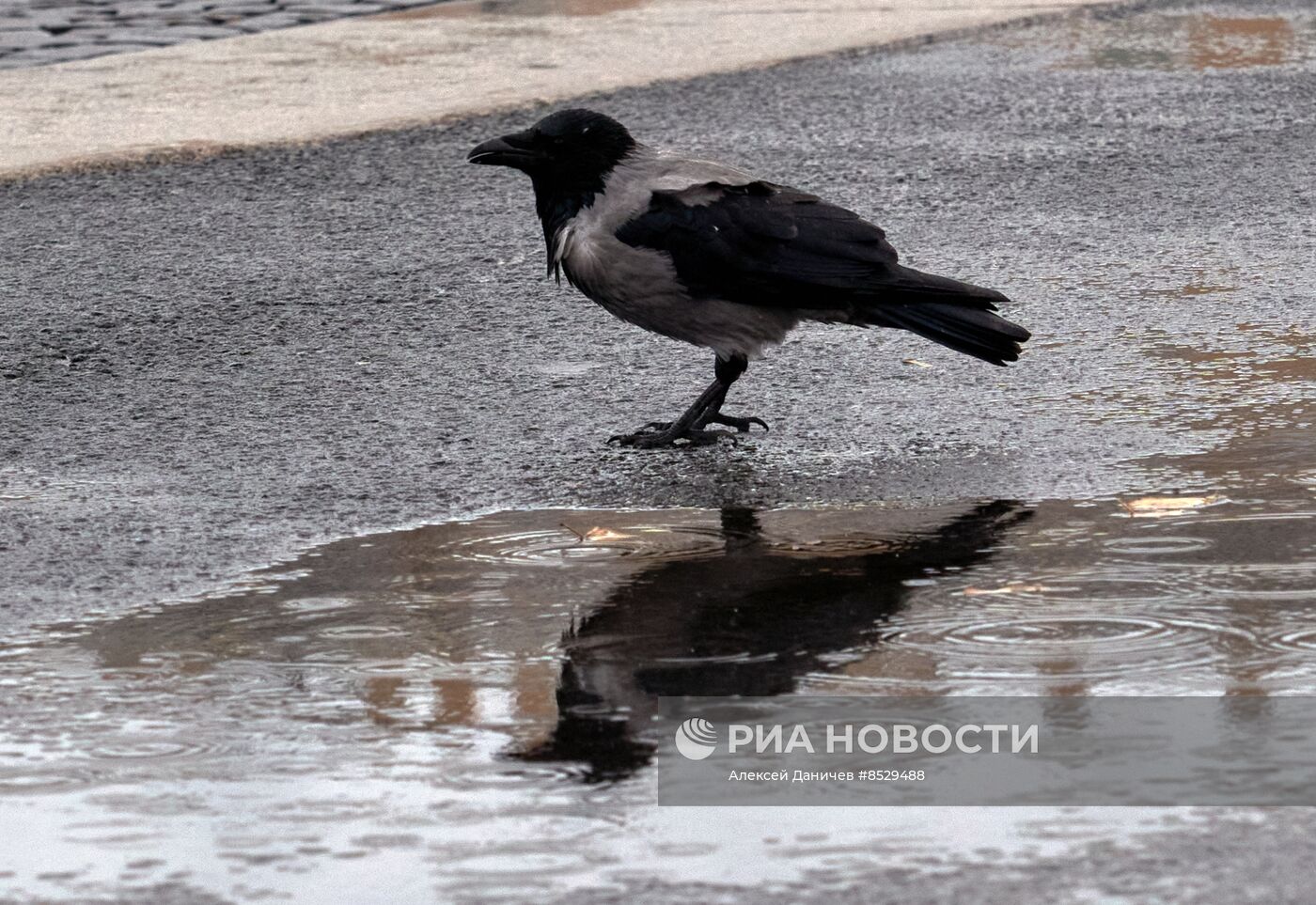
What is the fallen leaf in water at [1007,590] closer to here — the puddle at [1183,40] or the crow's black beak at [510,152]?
the crow's black beak at [510,152]

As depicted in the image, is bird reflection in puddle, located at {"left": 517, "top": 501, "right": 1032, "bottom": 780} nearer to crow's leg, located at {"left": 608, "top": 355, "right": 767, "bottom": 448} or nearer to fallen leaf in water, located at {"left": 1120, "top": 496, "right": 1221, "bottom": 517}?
fallen leaf in water, located at {"left": 1120, "top": 496, "right": 1221, "bottom": 517}

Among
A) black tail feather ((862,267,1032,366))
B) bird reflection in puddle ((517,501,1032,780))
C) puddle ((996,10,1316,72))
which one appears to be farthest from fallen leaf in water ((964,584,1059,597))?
puddle ((996,10,1316,72))

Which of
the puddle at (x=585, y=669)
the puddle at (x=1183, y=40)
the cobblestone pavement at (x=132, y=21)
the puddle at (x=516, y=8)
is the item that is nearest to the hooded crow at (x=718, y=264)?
the puddle at (x=585, y=669)

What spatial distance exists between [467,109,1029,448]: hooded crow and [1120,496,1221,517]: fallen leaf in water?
2.27ft

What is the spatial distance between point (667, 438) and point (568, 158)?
2.65 feet

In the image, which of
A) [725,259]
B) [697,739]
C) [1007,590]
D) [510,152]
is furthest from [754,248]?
[697,739]

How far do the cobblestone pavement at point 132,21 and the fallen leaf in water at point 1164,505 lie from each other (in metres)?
8.54

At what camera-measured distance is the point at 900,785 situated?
10.9ft

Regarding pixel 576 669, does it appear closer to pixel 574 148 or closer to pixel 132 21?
pixel 574 148

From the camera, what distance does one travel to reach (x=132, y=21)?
519 inches

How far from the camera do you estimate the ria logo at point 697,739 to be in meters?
3.44

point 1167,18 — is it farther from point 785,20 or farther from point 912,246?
point 912,246

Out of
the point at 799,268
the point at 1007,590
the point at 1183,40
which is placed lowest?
the point at 1007,590

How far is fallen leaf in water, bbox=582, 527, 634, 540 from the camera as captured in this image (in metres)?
4.62
